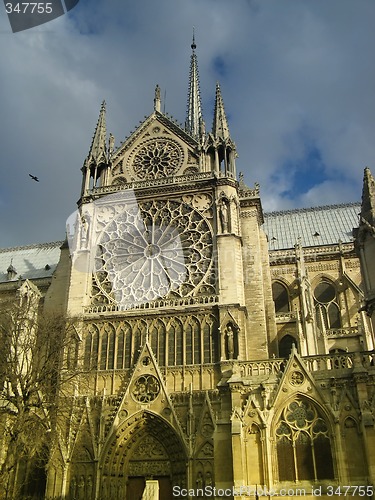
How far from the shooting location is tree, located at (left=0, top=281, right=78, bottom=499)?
785 inches

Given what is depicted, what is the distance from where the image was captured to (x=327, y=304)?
34469mm

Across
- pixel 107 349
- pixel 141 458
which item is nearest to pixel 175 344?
pixel 107 349

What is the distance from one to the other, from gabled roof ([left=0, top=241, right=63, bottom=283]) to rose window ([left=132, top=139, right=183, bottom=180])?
1433 cm

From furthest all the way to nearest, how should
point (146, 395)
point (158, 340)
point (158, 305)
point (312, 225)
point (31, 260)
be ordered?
point (31, 260)
point (312, 225)
point (158, 305)
point (158, 340)
point (146, 395)

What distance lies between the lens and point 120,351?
83.5 feet

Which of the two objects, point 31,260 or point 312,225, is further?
point 31,260

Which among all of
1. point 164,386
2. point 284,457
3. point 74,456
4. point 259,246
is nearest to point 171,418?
point 164,386

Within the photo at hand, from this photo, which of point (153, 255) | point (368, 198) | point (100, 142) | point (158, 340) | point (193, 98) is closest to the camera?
point (368, 198)

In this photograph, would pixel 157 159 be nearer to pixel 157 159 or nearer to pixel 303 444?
pixel 157 159

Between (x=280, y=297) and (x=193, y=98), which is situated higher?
(x=193, y=98)

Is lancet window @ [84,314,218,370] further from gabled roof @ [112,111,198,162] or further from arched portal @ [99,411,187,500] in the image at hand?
gabled roof @ [112,111,198,162]

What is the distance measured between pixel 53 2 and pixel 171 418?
1664 cm

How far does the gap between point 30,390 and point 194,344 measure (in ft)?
25.4

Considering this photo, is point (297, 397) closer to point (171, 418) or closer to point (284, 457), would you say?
point (284, 457)
